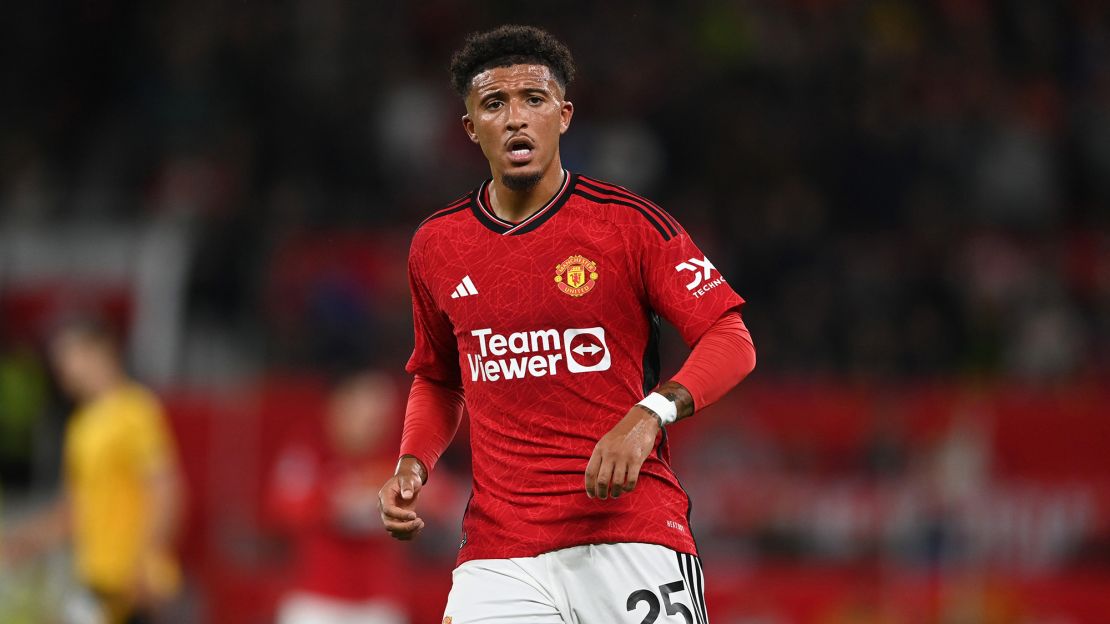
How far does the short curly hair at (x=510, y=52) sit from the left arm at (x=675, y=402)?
84 centimetres

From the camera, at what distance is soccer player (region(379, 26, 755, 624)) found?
390 cm

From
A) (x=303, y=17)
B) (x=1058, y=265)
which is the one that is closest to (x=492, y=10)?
(x=303, y=17)

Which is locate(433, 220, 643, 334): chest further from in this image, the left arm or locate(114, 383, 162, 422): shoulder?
locate(114, 383, 162, 422): shoulder

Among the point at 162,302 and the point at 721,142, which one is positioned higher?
the point at 721,142

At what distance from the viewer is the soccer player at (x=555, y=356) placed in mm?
3904

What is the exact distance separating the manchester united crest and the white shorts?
673 mm

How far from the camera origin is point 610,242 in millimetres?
4004

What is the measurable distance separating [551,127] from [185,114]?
34.6 feet

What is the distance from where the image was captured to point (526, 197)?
4.13 m

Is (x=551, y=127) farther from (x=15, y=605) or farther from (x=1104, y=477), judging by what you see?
(x=1104, y=477)

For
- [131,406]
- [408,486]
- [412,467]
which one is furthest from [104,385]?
[408,486]

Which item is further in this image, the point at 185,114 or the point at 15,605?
the point at 185,114

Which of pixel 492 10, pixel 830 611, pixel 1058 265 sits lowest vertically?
pixel 830 611

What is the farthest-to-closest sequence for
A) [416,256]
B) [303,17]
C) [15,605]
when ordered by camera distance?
[303,17] < [15,605] < [416,256]
